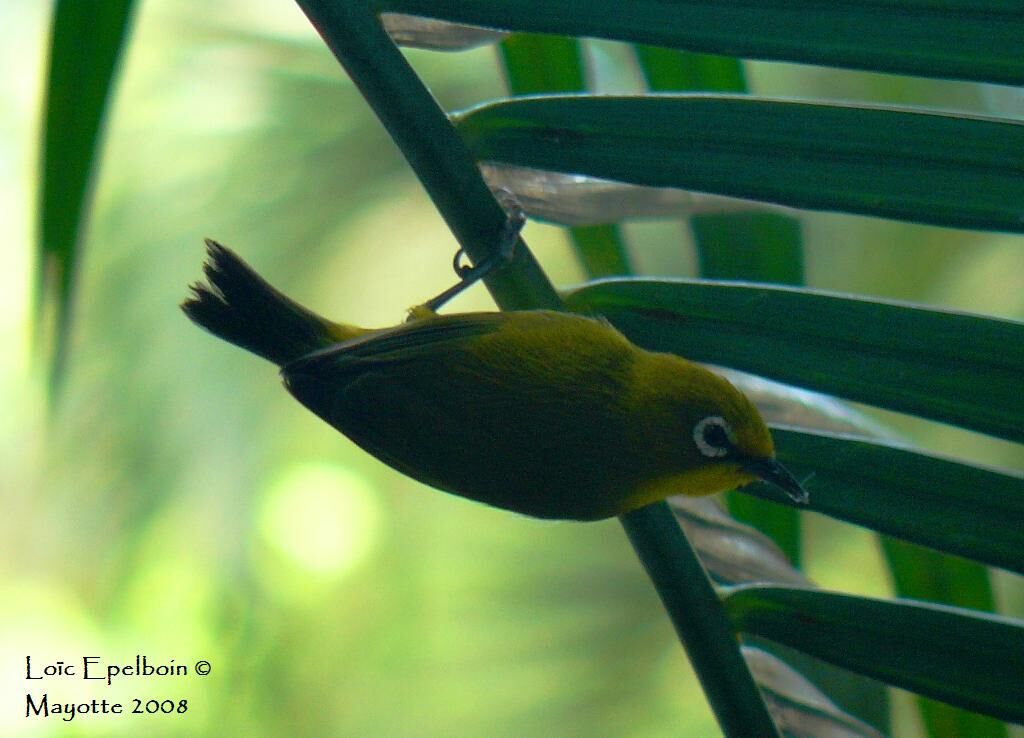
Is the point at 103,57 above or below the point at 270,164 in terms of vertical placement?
below

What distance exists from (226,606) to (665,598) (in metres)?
4.32

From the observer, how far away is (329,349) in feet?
7.31

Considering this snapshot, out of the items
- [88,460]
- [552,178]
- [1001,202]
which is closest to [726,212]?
[552,178]

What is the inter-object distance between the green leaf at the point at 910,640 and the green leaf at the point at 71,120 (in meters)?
1.15

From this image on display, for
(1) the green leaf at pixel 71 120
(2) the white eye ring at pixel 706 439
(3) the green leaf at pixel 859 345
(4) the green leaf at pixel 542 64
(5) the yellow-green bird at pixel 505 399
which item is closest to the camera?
(3) the green leaf at pixel 859 345

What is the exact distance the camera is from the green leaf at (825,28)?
4.18 ft

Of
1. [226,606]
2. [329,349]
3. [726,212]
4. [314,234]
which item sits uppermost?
[314,234]

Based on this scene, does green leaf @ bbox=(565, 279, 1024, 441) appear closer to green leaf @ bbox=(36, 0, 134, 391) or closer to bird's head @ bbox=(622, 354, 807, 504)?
bird's head @ bbox=(622, 354, 807, 504)

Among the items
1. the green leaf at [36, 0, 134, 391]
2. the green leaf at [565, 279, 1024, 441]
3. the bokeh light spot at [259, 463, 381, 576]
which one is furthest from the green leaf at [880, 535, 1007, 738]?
the bokeh light spot at [259, 463, 381, 576]

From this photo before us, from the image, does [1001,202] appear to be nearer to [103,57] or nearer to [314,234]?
[103,57]

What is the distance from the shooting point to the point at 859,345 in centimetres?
143

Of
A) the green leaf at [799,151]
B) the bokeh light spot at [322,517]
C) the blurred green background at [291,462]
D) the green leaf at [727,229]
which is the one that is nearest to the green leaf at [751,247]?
the green leaf at [727,229]

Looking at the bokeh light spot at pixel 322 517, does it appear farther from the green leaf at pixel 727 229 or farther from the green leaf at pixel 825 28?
the green leaf at pixel 825 28

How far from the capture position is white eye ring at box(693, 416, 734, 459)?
2.07m
